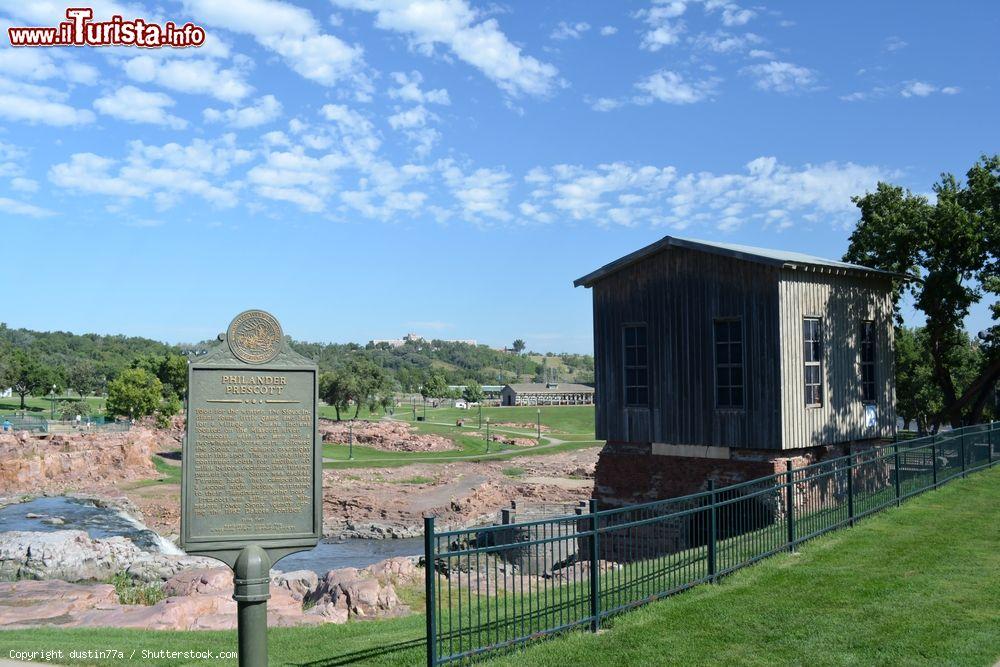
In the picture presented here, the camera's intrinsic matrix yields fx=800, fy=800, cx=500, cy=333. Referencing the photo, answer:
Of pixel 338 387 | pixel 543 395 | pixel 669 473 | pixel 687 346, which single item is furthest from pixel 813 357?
pixel 543 395

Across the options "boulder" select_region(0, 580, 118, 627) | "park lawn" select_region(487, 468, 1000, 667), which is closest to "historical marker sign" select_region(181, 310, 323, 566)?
"park lawn" select_region(487, 468, 1000, 667)

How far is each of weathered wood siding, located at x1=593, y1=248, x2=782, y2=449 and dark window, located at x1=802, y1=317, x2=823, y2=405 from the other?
54.6 inches

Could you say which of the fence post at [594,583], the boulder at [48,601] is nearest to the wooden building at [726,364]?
the fence post at [594,583]

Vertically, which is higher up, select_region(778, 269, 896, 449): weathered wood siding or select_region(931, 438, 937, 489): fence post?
select_region(778, 269, 896, 449): weathered wood siding

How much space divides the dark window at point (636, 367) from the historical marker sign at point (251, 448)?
16.1 meters

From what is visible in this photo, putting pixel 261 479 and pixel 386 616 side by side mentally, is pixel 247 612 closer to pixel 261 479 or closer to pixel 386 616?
pixel 261 479

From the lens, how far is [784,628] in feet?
30.4

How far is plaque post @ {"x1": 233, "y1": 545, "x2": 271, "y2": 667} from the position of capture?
23.0 ft

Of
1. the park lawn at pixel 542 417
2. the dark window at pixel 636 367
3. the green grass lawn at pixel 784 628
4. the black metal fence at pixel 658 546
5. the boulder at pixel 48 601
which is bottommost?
the park lawn at pixel 542 417

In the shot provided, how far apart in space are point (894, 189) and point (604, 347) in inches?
620

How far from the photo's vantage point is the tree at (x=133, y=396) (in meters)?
82.0

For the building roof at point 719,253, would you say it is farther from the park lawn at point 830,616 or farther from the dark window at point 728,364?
the park lawn at point 830,616

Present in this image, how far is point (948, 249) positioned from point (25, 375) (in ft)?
377

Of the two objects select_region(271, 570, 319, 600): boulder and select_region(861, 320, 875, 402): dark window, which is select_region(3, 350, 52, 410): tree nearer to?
select_region(271, 570, 319, 600): boulder
